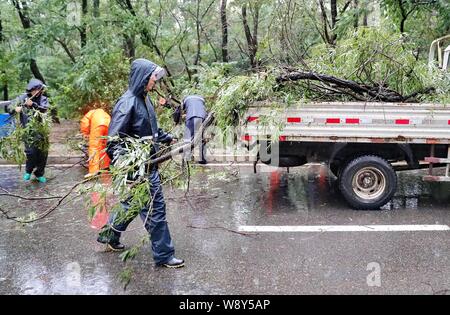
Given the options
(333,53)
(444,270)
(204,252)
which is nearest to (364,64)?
(333,53)

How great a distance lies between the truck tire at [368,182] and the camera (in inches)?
229

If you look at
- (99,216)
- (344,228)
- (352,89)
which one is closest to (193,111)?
(99,216)

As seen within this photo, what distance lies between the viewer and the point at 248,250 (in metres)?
4.70

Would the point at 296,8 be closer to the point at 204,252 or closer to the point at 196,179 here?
the point at 196,179

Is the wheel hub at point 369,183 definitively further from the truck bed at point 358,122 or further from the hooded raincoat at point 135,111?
the hooded raincoat at point 135,111

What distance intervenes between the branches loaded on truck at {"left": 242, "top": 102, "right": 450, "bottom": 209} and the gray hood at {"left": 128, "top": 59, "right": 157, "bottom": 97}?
1711mm

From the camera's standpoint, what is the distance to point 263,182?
7555mm

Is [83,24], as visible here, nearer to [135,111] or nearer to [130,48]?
[130,48]

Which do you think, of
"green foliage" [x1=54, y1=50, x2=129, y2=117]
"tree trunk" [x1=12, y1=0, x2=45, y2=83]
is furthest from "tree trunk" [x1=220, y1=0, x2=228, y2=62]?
"tree trunk" [x1=12, y1=0, x2=45, y2=83]

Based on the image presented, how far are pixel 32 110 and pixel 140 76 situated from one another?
141 inches

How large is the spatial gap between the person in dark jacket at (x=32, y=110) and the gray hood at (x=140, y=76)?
3.44 meters

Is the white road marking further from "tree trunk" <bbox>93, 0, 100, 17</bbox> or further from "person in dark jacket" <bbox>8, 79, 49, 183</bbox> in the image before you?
"tree trunk" <bbox>93, 0, 100, 17</bbox>

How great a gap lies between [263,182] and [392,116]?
8.60 feet

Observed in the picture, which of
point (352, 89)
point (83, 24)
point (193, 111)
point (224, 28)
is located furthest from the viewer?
point (224, 28)
